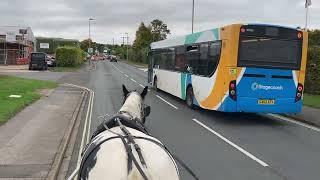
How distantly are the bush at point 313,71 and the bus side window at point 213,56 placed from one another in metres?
10.7

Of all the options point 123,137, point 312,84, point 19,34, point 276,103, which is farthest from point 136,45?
point 123,137

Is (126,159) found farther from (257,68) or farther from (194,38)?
(194,38)

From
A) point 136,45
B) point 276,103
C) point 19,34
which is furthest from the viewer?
point 136,45

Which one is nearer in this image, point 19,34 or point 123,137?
point 123,137

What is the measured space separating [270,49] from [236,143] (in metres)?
4.67

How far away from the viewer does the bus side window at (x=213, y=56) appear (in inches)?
656

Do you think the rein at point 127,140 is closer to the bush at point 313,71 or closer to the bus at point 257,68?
the bus at point 257,68

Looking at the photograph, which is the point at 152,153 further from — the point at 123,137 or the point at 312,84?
the point at 312,84

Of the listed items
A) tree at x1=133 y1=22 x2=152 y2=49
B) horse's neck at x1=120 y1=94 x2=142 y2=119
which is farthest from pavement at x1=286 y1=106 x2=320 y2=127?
tree at x1=133 y1=22 x2=152 y2=49

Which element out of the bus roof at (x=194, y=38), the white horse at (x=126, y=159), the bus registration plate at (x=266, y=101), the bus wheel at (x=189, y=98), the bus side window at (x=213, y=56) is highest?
the bus roof at (x=194, y=38)

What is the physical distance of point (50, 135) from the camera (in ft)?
42.0

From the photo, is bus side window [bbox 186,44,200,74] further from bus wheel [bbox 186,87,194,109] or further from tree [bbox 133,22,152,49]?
tree [bbox 133,22,152,49]

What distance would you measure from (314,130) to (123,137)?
11.9 meters

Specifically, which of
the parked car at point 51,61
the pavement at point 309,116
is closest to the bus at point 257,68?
the pavement at point 309,116
